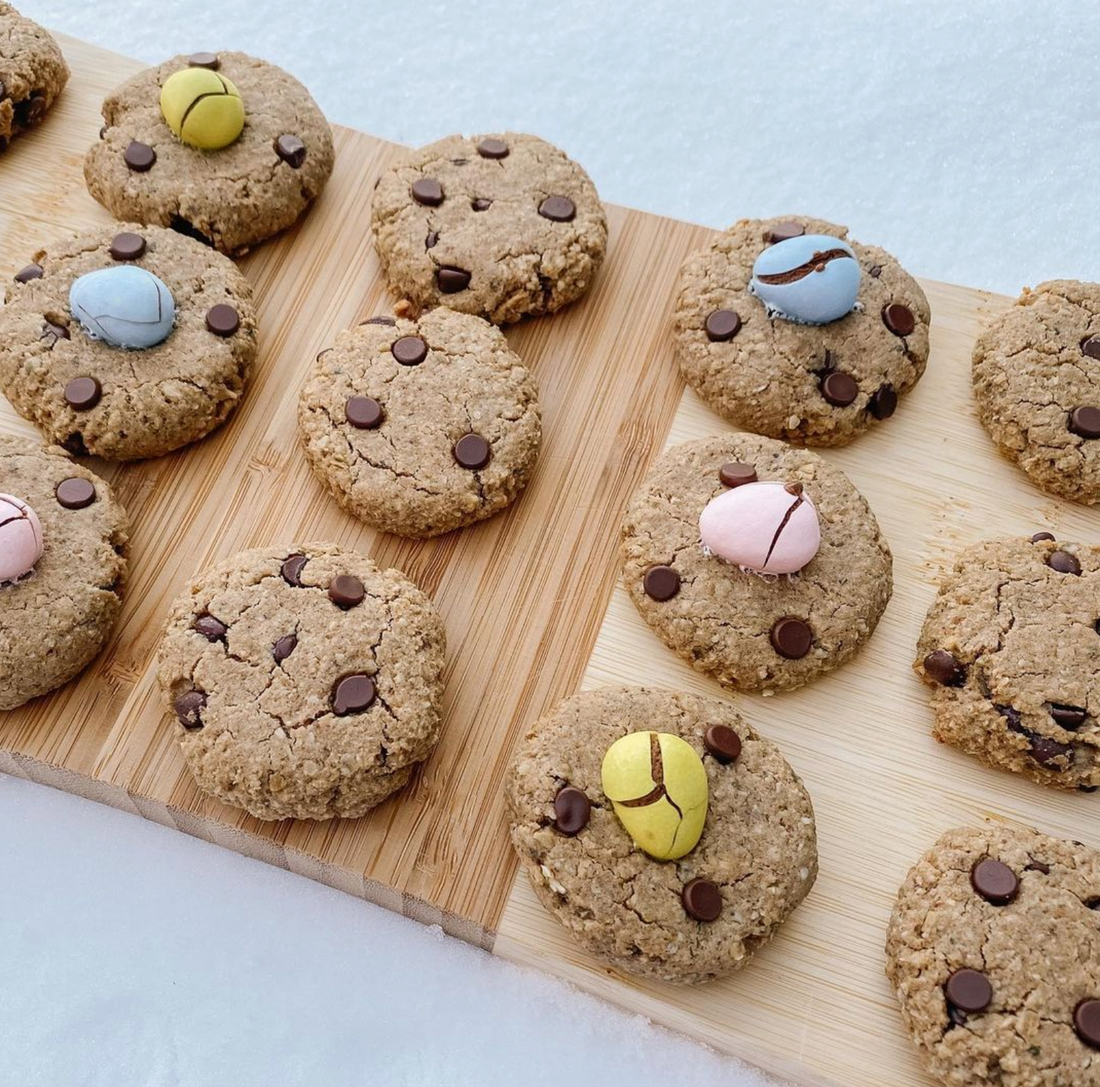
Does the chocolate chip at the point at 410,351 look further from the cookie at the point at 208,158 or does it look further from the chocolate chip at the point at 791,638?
the chocolate chip at the point at 791,638

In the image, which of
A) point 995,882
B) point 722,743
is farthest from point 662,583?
point 995,882

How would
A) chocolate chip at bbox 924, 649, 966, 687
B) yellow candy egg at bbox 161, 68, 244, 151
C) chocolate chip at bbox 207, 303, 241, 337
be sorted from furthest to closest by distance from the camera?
yellow candy egg at bbox 161, 68, 244, 151, chocolate chip at bbox 207, 303, 241, 337, chocolate chip at bbox 924, 649, 966, 687

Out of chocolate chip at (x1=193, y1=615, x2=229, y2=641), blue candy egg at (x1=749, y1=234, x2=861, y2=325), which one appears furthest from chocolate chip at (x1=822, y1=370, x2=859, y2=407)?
chocolate chip at (x1=193, y1=615, x2=229, y2=641)

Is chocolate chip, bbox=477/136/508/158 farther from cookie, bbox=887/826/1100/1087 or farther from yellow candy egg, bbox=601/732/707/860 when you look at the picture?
cookie, bbox=887/826/1100/1087

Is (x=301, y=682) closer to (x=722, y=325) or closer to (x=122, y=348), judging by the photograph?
(x=122, y=348)

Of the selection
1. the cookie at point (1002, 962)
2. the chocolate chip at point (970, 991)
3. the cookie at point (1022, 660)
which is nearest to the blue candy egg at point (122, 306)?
the cookie at point (1022, 660)

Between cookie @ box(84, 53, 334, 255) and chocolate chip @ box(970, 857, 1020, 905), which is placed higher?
cookie @ box(84, 53, 334, 255)

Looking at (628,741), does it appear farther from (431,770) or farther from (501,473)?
(501,473)

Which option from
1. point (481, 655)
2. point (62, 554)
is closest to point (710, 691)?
point (481, 655)
